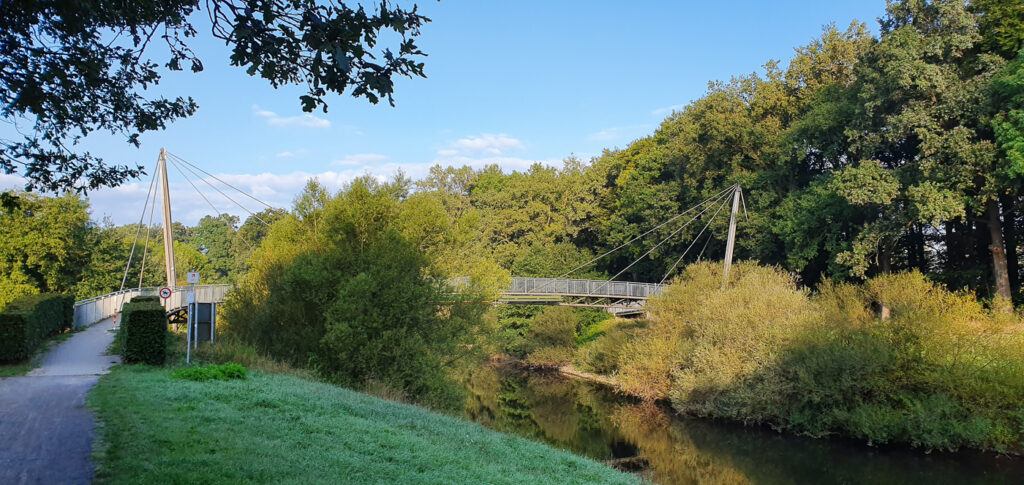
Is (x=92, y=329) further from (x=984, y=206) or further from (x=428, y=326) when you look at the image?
(x=984, y=206)

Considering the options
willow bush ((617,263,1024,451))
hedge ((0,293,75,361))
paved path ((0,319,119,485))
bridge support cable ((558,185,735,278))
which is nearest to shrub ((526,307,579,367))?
bridge support cable ((558,185,735,278))

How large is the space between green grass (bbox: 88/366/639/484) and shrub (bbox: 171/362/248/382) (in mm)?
265

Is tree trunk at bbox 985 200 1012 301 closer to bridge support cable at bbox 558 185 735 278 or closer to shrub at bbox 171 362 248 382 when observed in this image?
bridge support cable at bbox 558 185 735 278

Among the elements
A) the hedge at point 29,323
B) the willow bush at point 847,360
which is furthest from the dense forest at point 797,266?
the hedge at point 29,323

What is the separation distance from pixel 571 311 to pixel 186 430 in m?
37.1

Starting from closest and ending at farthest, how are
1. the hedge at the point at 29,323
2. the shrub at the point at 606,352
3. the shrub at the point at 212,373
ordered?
the shrub at the point at 212,373 < the hedge at the point at 29,323 < the shrub at the point at 606,352

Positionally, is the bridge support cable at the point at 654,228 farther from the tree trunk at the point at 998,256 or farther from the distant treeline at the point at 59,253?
the distant treeline at the point at 59,253

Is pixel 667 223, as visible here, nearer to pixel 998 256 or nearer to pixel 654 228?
pixel 654 228

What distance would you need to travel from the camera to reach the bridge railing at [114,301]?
27.9 m

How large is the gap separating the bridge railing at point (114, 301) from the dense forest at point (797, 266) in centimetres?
286

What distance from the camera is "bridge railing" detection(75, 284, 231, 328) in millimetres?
27866

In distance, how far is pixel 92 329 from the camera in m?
25.9

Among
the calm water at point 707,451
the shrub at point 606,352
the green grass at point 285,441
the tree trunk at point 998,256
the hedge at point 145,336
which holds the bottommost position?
the calm water at point 707,451

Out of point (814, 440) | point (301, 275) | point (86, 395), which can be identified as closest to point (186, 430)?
point (86, 395)
